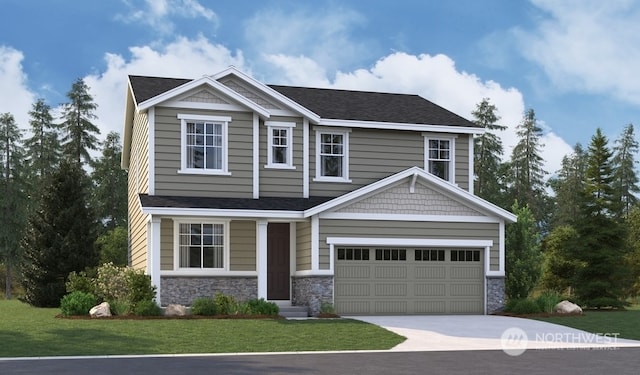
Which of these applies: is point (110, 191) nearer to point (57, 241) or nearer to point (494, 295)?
point (57, 241)

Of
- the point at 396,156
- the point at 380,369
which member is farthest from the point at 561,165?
the point at 380,369

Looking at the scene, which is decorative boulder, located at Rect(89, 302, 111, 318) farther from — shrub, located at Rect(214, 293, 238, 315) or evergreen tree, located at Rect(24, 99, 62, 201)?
evergreen tree, located at Rect(24, 99, 62, 201)

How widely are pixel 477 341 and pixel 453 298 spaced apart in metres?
7.51

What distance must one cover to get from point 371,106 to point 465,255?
6736 millimetres

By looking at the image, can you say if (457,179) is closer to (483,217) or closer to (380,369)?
(483,217)

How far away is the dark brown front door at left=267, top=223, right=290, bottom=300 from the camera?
27.4 metres

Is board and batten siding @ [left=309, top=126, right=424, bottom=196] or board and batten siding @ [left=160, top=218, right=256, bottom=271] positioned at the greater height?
board and batten siding @ [left=309, top=126, right=424, bottom=196]

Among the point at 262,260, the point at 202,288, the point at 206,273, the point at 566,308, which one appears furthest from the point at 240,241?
the point at 566,308

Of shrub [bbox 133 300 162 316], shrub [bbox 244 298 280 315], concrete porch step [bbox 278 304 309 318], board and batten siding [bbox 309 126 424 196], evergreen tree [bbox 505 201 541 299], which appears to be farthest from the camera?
evergreen tree [bbox 505 201 541 299]

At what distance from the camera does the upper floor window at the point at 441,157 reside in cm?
2967

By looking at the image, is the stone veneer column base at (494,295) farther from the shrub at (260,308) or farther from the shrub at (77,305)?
the shrub at (77,305)

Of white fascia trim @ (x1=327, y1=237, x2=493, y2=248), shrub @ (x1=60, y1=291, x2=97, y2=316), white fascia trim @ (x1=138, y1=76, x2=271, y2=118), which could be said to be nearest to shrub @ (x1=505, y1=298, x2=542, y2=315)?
white fascia trim @ (x1=327, y1=237, x2=493, y2=248)

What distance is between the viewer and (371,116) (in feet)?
95.5

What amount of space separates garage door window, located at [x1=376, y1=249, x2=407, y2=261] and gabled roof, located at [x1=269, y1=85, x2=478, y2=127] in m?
A: 4.88
